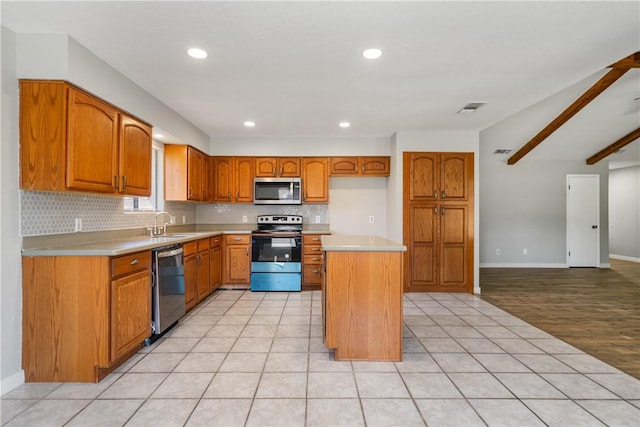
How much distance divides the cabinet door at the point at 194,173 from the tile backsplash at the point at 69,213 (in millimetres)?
713

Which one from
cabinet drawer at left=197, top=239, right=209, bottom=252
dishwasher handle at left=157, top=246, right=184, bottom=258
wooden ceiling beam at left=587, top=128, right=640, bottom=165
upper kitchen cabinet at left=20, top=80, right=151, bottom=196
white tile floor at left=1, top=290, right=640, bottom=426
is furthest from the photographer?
wooden ceiling beam at left=587, top=128, right=640, bottom=165

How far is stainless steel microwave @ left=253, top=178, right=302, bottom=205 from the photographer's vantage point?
4.88 m

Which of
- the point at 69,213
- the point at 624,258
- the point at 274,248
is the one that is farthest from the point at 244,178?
the point at 624,258

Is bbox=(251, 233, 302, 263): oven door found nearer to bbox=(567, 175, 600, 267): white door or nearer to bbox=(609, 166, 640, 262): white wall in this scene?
bbox=(567, 175, 600, 267): white door

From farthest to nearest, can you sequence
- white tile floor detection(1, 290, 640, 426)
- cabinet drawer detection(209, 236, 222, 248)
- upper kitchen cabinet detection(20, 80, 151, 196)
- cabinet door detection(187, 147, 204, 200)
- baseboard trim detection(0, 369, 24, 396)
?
cabinet drawer detection(209, 236, 222, 248) < cabinet door detection(187, 147, 204, 200) < upper kitchen cabinet detection(20, 80, 151, 196) < baseboard trim detection(0, 369, 24, 396) < white tile floor detection(1, 290, 640, 426)

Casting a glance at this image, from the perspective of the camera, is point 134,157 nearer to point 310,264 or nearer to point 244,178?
point 244,178

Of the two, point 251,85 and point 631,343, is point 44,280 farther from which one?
point 631,343

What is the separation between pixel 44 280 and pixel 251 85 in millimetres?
2184

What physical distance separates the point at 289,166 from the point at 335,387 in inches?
137

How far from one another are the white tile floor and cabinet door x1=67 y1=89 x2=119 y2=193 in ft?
4.55

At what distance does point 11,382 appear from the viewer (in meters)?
2.03

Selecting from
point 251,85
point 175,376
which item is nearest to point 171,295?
point 175,376

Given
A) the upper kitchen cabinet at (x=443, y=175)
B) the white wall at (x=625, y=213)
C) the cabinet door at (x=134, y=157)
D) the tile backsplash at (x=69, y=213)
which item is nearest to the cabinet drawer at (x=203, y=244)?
the tile backsplash at (x=69, y=213)

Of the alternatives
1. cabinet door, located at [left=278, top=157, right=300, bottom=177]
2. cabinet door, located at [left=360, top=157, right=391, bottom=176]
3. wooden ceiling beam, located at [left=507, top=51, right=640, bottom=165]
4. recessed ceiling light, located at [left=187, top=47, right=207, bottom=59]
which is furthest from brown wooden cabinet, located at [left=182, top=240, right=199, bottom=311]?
wooden ceiling beam, located at [left=507, top=51, right=640, bottom=165]
